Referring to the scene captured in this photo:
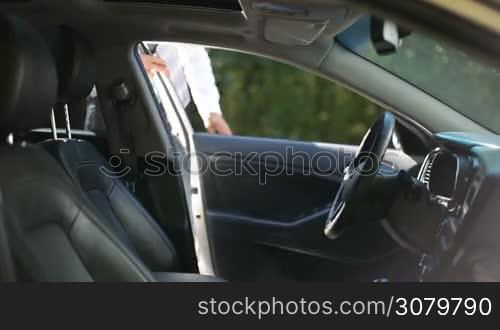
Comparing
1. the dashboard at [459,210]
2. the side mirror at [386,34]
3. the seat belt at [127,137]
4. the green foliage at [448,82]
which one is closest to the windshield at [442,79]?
the green foliage at [448,82]

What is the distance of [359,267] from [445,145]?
26.0 inches

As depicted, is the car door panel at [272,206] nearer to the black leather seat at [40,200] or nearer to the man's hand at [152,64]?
the man's hand at [152,64]

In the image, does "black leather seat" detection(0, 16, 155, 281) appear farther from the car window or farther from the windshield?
the car window

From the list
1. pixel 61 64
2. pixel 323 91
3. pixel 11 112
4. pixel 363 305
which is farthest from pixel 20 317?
pixel 323 91

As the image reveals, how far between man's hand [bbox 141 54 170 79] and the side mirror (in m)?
1.41

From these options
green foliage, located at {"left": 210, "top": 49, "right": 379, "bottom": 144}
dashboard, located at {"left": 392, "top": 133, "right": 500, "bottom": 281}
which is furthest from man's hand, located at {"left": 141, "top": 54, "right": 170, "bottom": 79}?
dashboard, located at {"left": 392, "top": 133, "right": 500, "bottom": 281}

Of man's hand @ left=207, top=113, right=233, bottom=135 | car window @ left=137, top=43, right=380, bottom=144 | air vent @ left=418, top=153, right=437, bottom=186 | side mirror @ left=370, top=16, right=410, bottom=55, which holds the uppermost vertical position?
car window @ left=137, top=43, right=380, bottom=144

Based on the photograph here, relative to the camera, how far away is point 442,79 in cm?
206

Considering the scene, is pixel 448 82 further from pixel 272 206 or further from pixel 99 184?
pixel 99 184

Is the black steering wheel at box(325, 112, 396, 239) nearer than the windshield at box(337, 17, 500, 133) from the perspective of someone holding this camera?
No

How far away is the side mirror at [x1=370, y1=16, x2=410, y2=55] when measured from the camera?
114cm

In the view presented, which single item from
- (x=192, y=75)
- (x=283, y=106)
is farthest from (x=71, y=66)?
(x=283, y=106)

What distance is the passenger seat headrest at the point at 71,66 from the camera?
1.91m

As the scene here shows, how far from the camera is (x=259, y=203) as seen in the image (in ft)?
8.59
